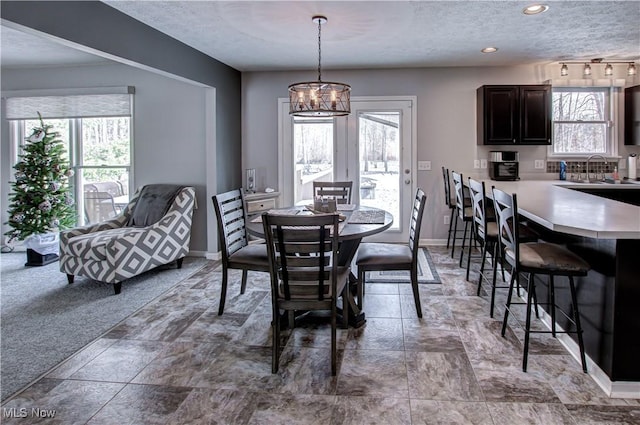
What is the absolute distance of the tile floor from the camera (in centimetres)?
219

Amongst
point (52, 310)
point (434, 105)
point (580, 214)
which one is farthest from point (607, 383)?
point (434, 105)

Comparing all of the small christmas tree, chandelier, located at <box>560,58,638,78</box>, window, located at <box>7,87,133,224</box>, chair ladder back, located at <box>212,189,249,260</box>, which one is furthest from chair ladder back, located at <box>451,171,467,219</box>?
the small christmas tree

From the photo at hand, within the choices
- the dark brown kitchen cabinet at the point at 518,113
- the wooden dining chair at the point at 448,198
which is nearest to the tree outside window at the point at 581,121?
the dark brown kitchen cabinet at the point at 518,113

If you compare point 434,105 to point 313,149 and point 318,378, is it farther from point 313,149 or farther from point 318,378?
point 318,378

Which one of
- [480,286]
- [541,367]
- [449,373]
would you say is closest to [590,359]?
[541,367]

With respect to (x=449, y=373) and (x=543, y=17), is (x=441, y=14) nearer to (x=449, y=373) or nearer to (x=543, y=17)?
(x=543, y=17)

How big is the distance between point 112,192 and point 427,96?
4339 millimetres

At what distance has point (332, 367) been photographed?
2586 millimetres

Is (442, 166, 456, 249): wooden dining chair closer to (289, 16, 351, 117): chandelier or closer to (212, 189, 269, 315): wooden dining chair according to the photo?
(289, 16, 351, 117): chandelier

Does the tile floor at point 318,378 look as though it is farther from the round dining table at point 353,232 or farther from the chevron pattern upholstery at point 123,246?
the chevron pattern upholstery at point 123,246

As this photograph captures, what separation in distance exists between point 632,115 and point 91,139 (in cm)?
688

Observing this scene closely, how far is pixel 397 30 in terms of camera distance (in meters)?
4.20

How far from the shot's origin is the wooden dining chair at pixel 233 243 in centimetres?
338

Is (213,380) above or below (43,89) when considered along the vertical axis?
below
